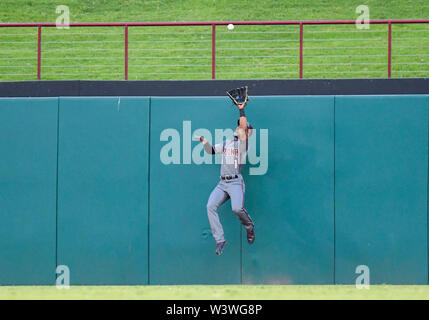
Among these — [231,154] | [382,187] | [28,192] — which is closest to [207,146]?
[231,154]

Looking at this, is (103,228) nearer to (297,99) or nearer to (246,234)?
(246,234)

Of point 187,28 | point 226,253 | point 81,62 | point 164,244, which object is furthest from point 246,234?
point 187,28

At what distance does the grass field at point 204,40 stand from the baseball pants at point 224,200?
313 inches

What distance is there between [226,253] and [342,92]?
11.8 ft

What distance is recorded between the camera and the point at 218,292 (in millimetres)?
7941

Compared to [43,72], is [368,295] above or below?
below

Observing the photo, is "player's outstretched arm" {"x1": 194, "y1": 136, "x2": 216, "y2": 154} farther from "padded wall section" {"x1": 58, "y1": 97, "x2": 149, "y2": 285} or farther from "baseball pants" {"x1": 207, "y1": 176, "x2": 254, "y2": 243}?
"padded wall section" {"x1": 58, "y1": 97, "x2": 149, "y2": 285}

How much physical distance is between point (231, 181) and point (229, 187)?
90mm

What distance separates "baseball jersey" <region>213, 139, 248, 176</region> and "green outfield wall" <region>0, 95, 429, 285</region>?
30cm

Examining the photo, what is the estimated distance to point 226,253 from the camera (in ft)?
27.8

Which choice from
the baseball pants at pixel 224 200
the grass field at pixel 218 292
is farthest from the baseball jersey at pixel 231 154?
the grass field at pixel 218 292

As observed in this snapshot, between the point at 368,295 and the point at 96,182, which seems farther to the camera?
the point at 96,182

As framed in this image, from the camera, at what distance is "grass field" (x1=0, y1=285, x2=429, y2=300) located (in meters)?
7.66

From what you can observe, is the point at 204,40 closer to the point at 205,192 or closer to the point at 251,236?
the point at 205,192
